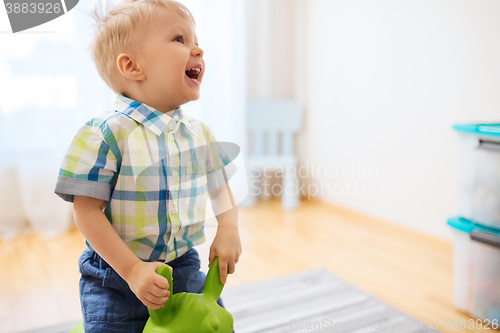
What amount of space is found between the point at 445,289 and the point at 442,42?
2.95 feet

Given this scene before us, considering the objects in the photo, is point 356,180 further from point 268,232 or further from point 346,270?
point 346,270

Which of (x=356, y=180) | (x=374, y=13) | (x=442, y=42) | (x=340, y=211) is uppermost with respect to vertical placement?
(x=374, y=13)

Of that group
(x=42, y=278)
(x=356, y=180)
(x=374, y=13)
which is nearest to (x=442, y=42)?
(x=374, y=13)

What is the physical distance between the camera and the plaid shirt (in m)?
0.54

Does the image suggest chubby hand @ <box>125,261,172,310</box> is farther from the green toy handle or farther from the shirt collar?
the shirt collar

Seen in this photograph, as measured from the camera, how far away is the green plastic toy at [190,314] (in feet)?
1.65

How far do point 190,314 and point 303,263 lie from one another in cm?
93

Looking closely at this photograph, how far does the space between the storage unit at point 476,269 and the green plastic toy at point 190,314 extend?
71 centimetres

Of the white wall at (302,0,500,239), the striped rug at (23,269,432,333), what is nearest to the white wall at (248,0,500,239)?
the white wall at (302,0,500,239)

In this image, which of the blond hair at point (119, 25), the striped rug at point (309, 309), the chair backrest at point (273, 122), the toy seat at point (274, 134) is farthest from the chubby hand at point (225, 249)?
the chair backrest at point (273, 122)

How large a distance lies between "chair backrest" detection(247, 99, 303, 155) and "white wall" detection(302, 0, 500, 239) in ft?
0.35

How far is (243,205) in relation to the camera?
2.08 metres

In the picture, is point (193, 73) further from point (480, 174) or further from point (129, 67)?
point (480, 174)

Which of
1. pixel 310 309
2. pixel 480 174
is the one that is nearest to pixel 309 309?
pixel 310 309
